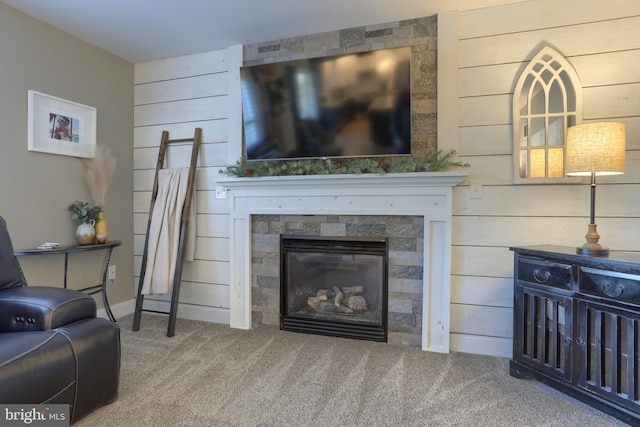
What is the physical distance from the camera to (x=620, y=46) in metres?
2.09

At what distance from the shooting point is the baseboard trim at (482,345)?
2.35m

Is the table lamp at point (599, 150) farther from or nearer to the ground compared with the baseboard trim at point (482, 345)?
farther from the ground

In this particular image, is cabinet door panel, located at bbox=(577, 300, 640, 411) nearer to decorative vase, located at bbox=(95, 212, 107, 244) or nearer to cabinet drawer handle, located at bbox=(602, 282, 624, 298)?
cabinet drawer handle, located at bbox=(602, 282, 624, 298)

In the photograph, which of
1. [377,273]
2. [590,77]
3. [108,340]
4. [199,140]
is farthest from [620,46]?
[108,340]

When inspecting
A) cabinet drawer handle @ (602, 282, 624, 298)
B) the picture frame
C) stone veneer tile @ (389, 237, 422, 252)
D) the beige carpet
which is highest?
the picture frame

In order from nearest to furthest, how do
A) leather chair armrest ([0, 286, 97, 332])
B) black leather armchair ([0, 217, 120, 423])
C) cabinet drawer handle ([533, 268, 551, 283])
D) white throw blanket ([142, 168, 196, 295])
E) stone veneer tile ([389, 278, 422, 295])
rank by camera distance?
black leather armchair ([0, 217, 120, 423]) → leather chair armrest ([0, 286, 97, 332]) → cabinet drawer handle ([533, 268, 551, 283]) → stone veneer tile ([389, 278, 422, 295]) → white throw blanket ([142, 168, 196, 295])

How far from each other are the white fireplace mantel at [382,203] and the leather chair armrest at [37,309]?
4.35ft

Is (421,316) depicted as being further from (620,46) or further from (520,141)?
(620,46)

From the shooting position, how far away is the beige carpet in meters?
1.65

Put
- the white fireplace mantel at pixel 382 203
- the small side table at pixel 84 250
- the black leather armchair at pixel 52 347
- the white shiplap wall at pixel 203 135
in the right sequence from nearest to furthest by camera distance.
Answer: the black leather armchair at pixel 52 347, the small side table at pixel 84 250, the white fireplace mantel at pixel 382 203, the white shiplap wall at pixel 203 135

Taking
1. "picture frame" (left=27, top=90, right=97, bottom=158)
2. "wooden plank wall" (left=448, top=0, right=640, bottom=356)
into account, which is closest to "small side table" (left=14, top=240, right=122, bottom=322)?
"picture frame" (left=27, top=90, right=97, bottom=158)

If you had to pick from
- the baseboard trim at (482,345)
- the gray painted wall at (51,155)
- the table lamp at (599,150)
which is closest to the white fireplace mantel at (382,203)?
the baseboard trim at (482,345)

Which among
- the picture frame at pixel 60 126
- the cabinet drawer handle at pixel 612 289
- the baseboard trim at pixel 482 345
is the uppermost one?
the picture frame at pixel 60 126

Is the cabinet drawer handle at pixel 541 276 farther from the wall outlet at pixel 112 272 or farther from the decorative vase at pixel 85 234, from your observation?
the wall outlet at pixel 112 272
